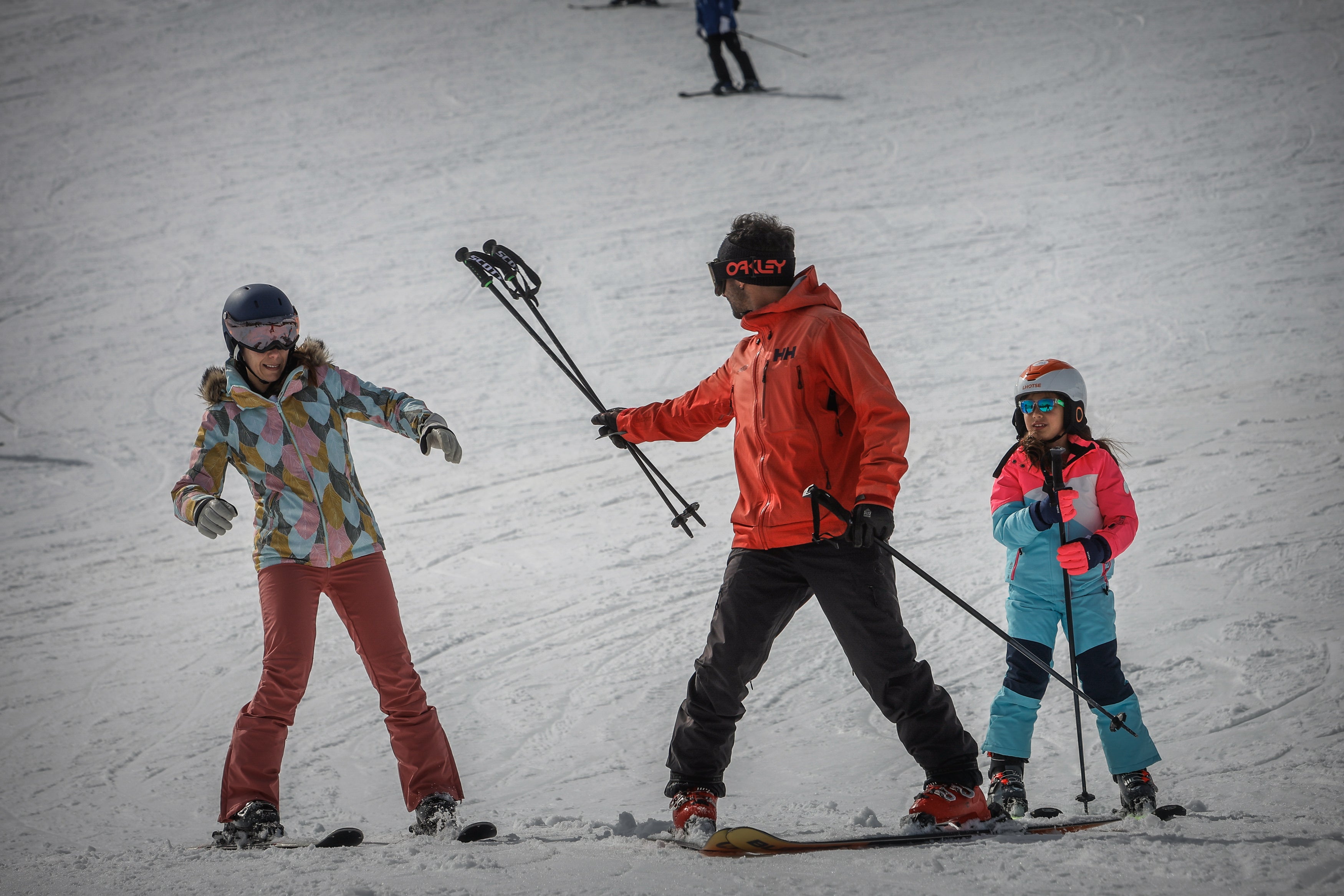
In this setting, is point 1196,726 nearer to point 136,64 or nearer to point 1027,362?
point 1027,362

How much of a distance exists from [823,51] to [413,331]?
10.8 m

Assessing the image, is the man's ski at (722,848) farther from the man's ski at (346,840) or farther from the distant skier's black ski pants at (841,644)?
the man's ski at (346,840)

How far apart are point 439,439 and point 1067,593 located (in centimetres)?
200

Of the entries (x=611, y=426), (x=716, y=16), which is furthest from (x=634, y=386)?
(x=716, y=16)

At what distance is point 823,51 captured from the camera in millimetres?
18953

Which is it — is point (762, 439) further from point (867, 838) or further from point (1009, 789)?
point (1009, 789)

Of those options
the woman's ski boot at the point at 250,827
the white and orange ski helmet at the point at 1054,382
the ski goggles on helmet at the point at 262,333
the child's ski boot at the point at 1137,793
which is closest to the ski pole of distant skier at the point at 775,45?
the white and orange ski helmet at the point at 1054,382

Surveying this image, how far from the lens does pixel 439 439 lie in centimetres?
346

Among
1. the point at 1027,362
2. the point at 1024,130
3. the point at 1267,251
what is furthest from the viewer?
the point at 1024,130

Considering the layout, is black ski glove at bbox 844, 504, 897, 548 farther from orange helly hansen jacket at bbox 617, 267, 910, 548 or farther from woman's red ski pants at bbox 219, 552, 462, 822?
woman's red ski pants at bbox 219, 552, 462, 822

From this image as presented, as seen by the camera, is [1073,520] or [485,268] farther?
[485,268]

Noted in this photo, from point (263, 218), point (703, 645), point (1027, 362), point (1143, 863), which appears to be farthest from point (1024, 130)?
point (1143, 863)

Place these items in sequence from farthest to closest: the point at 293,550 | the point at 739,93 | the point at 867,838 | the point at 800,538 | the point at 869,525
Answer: the point at 739,93, the point at 293,550, the point at 800,538, the point at 867,838, the point at 869,525

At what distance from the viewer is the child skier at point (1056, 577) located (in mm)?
3508
